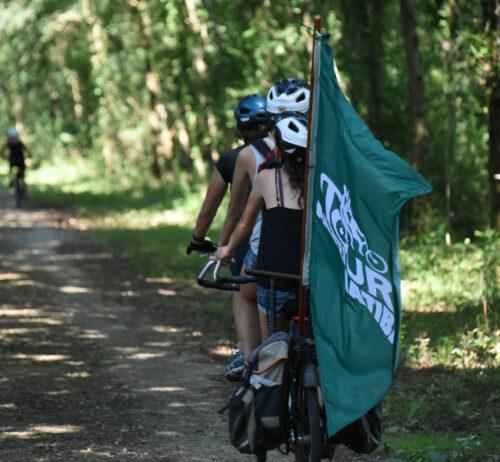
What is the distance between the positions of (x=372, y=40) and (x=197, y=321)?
21.8ft

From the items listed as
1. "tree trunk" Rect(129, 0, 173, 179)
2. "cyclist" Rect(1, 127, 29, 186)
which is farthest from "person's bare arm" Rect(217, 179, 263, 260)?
"tree trunk" Rect(129, 0, 173, 179)

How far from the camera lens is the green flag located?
5.37m

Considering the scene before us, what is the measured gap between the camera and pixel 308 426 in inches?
227

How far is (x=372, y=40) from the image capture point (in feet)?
58.2

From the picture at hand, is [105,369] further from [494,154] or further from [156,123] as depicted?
[156,123]

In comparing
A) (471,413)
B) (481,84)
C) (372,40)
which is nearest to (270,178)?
(471,413)

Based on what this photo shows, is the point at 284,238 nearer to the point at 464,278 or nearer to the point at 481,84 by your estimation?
the point at 464,278

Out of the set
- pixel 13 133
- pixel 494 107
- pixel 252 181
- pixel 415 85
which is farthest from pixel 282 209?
pixel 13 133

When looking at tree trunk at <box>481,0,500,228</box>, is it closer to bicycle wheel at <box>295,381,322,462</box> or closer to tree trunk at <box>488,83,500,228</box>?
tree trunk at <box>488,83,500,228</box>

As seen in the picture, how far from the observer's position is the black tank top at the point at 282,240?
5930 mm

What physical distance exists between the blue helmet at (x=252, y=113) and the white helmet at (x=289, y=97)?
2.67 ft

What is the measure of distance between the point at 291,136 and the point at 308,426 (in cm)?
146

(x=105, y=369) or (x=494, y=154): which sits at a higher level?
(x=494, y=154)

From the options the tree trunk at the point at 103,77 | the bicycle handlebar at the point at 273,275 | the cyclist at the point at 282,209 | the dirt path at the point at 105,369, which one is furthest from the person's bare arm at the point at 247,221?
the tree trunk at the point at 103,77
